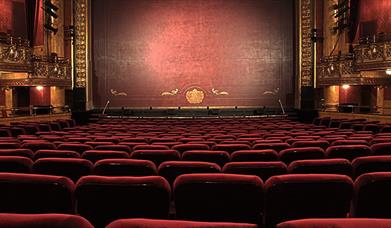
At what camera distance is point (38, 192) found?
6.49 feet

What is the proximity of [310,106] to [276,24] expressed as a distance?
12.9ft

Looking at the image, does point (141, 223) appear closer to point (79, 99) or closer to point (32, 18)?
point (32, 18)

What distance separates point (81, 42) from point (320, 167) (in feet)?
50.2

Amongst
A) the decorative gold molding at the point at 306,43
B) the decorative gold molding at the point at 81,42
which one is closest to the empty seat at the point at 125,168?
the decorative gold molding at the point at 81,42

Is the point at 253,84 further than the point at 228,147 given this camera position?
Yes

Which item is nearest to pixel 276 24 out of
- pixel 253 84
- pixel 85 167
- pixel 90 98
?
pixel 253 84

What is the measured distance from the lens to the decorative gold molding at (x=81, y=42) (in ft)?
54.4

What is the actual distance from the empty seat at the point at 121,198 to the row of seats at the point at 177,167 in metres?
0.70

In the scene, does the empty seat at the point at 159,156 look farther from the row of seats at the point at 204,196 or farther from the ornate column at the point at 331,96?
the ornate column at the point at 331,96

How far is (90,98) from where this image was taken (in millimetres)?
17047

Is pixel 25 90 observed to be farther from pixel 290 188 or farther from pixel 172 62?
pixel 290 188

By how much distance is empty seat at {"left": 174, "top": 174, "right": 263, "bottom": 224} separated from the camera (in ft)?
6.40

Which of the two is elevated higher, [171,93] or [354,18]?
[354,18]

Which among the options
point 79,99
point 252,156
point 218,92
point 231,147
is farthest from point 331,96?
point 252,156
